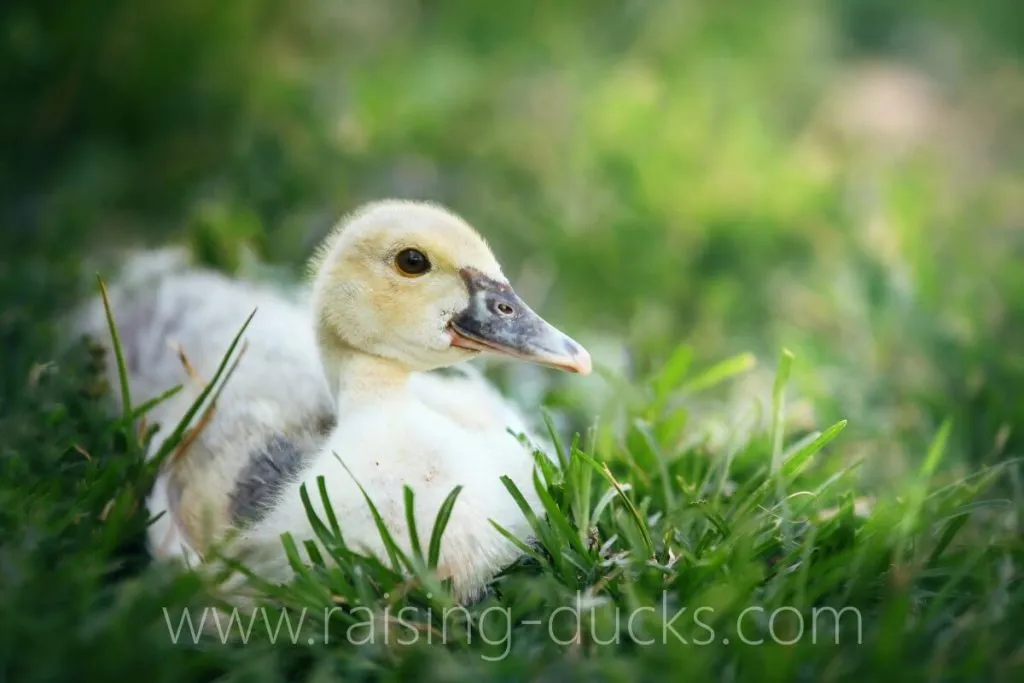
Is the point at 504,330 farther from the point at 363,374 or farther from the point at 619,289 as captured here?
the point at 619,289

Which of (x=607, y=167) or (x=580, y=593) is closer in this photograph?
(x=580, y=593)

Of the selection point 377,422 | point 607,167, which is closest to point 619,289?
point 607,167

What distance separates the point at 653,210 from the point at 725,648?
2.29 metres

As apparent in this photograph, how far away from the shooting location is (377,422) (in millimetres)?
1883

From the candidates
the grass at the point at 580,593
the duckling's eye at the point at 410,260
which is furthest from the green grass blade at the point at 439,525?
the duckling's eye at the point at 410,260

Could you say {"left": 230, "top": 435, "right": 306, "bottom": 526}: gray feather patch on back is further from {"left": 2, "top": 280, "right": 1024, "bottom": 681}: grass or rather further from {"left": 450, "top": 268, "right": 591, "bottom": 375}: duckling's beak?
{"left": 450, "top": 268, "right": 591, "bottom": 375}: duckling's beak

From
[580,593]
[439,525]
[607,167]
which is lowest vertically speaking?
[580,593]

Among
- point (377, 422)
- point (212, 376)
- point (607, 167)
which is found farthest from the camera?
point (607, 167)

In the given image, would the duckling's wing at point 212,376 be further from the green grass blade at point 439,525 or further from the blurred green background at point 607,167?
the green grass blade at point 439,525

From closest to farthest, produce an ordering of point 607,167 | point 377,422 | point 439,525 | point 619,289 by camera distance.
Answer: point 439,525
point 377,422
point 619,289
point 607,167

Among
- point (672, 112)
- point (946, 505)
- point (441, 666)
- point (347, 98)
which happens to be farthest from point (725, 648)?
point (347, 98)

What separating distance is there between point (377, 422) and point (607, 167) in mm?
2197

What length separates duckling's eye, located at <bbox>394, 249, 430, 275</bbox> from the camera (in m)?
1.96

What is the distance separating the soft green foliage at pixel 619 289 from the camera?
1.63 meters
